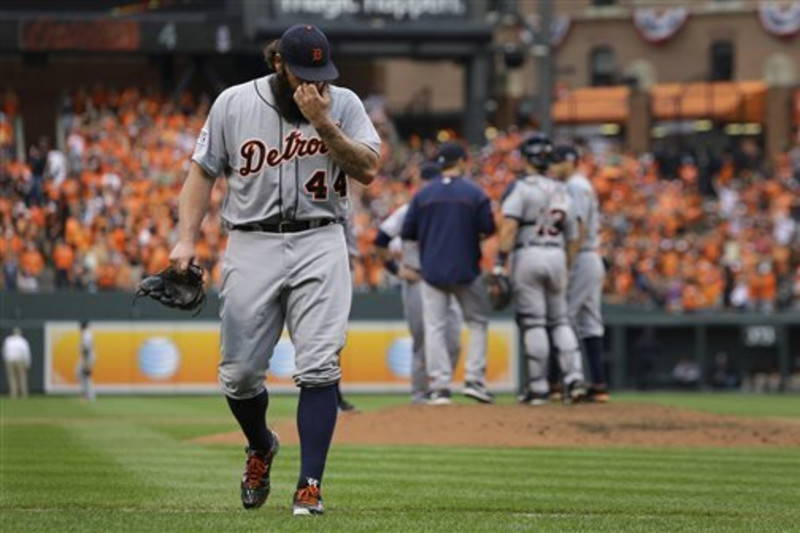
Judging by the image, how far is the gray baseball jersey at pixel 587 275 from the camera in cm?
1573

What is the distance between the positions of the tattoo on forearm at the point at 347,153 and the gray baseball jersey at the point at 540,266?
679cm

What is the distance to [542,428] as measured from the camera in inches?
533

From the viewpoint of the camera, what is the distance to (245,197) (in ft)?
26.7

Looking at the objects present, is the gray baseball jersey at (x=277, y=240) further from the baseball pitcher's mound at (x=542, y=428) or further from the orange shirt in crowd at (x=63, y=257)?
the orange shirt in crowd at (x=63, y=257)

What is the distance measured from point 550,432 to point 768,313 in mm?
18018

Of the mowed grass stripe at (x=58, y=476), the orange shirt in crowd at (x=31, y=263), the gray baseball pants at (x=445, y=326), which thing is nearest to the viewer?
the mowed grass stripe at (x=58, y=476)

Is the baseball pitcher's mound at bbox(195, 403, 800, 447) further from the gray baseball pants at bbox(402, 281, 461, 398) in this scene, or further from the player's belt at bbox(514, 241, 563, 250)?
the gray baseball pants at bbox(402, 281, 461, 398)

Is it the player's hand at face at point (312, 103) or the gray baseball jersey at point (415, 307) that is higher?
the player's hand at face at point (312, 103)

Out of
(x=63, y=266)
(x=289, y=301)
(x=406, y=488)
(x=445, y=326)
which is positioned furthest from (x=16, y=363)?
(x=289, y=301)

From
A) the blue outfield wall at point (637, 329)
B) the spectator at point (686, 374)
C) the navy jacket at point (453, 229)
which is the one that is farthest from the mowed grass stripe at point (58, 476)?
the spectator at point (686, 374)

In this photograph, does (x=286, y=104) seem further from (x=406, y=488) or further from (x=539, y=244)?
(x=539, y=244)

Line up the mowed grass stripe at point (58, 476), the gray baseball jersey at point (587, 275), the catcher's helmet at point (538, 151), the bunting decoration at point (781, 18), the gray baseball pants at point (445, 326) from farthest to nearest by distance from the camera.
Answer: the bunting decoration at point (781, 18), the gray baseball jersey at point (587, 275), the gray baseball pants at point (445, 326), the catcher's helmet at point (538, 151), the mowed grass stripe at point (58, 476)

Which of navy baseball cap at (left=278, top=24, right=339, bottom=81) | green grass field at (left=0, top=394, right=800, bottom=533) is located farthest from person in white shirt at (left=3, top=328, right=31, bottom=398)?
navy baseball cap at (left=278, top=24, right=339, bottom=81)

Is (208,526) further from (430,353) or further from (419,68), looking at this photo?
(419,68)
